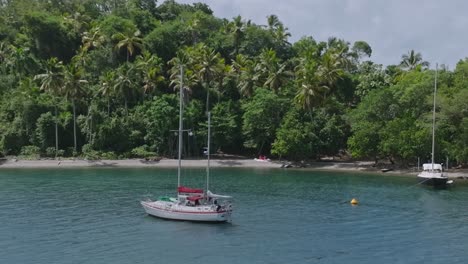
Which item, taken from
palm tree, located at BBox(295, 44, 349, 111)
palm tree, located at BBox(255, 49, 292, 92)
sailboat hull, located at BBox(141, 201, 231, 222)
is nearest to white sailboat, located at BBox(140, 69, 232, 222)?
sailboat hull, located at BBox(141, 201, 231, 222)

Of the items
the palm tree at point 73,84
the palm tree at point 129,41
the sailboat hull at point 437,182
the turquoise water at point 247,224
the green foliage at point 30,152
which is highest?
the palm tree at point 129,41

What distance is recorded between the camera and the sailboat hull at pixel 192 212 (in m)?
52.9

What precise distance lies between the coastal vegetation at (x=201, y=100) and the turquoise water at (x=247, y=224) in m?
19.0

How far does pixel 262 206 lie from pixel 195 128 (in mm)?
50379

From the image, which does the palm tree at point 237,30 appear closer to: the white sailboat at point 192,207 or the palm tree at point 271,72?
the palm tree at point 271,72

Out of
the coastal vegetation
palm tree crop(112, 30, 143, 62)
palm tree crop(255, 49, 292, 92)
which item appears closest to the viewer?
the coastal vegetation

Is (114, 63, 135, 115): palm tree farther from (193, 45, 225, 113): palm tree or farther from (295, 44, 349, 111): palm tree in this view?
(295, 44, 349, 111): palm tree

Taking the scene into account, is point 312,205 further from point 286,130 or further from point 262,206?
point 286,130

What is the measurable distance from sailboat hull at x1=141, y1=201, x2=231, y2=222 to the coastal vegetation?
49.4 meters

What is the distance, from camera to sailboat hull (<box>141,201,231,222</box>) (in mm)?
52938

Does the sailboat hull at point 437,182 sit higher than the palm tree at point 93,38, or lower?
lower

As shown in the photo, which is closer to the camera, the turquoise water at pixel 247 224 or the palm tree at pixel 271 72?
the turquoise water at pixel 247 224

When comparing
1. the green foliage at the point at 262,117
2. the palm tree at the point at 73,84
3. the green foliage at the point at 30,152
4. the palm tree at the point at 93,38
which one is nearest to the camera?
the palm tree at the point at 73,84

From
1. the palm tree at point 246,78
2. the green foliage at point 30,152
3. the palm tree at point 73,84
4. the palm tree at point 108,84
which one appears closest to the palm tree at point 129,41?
the palm tree at point 108,84
